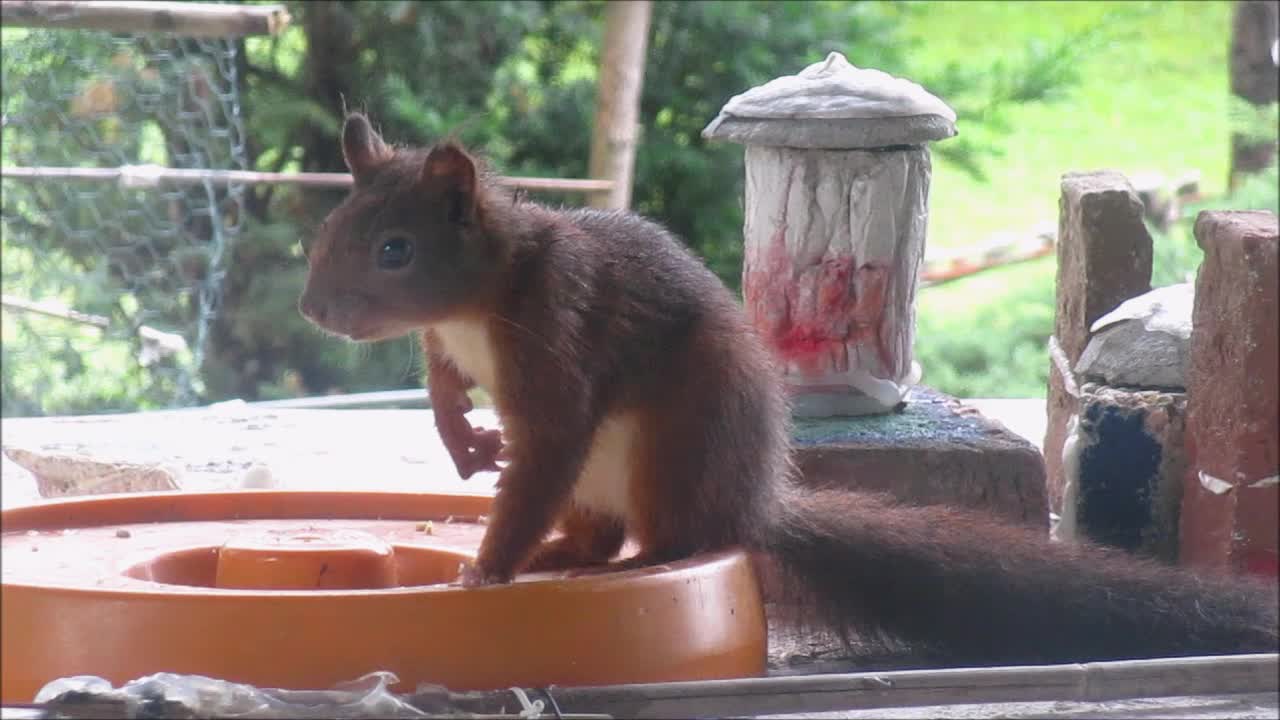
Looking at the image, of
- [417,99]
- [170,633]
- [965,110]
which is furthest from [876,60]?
[170,633]

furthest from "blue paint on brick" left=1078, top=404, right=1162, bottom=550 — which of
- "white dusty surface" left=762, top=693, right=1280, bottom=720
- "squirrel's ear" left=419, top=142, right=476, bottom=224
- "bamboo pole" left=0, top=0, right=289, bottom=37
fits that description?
"bamboo pole" left=0, top=0, right=289, bottom=37

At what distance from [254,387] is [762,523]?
3311 mm

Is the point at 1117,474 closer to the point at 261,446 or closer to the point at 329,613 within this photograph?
the point at 329,613

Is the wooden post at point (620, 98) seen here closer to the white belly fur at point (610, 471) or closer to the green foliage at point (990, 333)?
the green foliage at point (990, 333)

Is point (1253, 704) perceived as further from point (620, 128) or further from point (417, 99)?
point (417, 99)

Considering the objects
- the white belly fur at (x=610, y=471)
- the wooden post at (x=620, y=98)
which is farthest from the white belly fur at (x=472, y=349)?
the wooden post at (x=620, y=98)

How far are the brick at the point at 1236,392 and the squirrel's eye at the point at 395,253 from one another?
86 cm

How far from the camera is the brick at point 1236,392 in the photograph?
5.67 feet

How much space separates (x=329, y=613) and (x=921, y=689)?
0.45 m

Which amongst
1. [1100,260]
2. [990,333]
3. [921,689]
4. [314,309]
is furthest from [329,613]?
[990,333]

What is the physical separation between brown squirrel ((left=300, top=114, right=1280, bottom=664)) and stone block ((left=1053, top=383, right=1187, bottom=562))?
35cm

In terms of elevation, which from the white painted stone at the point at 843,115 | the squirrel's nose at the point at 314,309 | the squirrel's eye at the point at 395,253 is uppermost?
the white painted stone at the point at 843,115

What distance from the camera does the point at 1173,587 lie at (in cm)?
154

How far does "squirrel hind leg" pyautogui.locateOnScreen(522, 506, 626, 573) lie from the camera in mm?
1594
